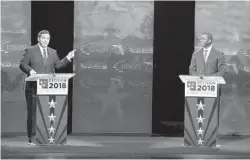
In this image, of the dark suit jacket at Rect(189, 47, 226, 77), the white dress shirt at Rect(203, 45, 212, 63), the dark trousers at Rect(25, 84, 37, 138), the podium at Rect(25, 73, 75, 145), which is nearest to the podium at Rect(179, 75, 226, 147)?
the dark suit jacket at Rect(189, 47, 226, 77)

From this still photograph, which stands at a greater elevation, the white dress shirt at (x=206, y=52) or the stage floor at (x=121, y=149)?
the white dress shirt at (x=206, y=52)

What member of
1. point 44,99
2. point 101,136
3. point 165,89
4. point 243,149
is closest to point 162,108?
point 165,89

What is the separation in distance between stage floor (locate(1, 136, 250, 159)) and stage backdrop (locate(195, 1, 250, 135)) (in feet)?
2.74

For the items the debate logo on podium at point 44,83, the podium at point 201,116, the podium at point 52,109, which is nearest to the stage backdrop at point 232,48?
the podium at point 201,116

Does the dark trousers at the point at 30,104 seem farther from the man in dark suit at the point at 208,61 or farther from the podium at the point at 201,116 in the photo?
the man in dark suit at the point at 208,61

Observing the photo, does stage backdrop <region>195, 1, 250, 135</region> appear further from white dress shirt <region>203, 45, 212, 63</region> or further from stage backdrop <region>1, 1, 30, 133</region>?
stage backdrop <region>1, 1, 30, 133</region>

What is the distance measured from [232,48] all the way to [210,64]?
2.02 m

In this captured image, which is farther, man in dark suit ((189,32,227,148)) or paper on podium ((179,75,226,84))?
man in dark suit ((189,32,227,148))

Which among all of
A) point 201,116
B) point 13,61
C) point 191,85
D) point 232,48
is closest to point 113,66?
point 13,61

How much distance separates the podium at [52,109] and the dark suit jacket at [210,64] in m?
2.12

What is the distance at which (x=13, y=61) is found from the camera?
1157cm

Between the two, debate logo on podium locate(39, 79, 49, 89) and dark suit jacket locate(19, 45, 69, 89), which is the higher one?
dark suit jacket locate(19, 45, 69, 89)

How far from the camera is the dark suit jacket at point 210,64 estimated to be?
392 inches

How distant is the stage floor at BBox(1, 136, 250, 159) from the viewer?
925 cm
